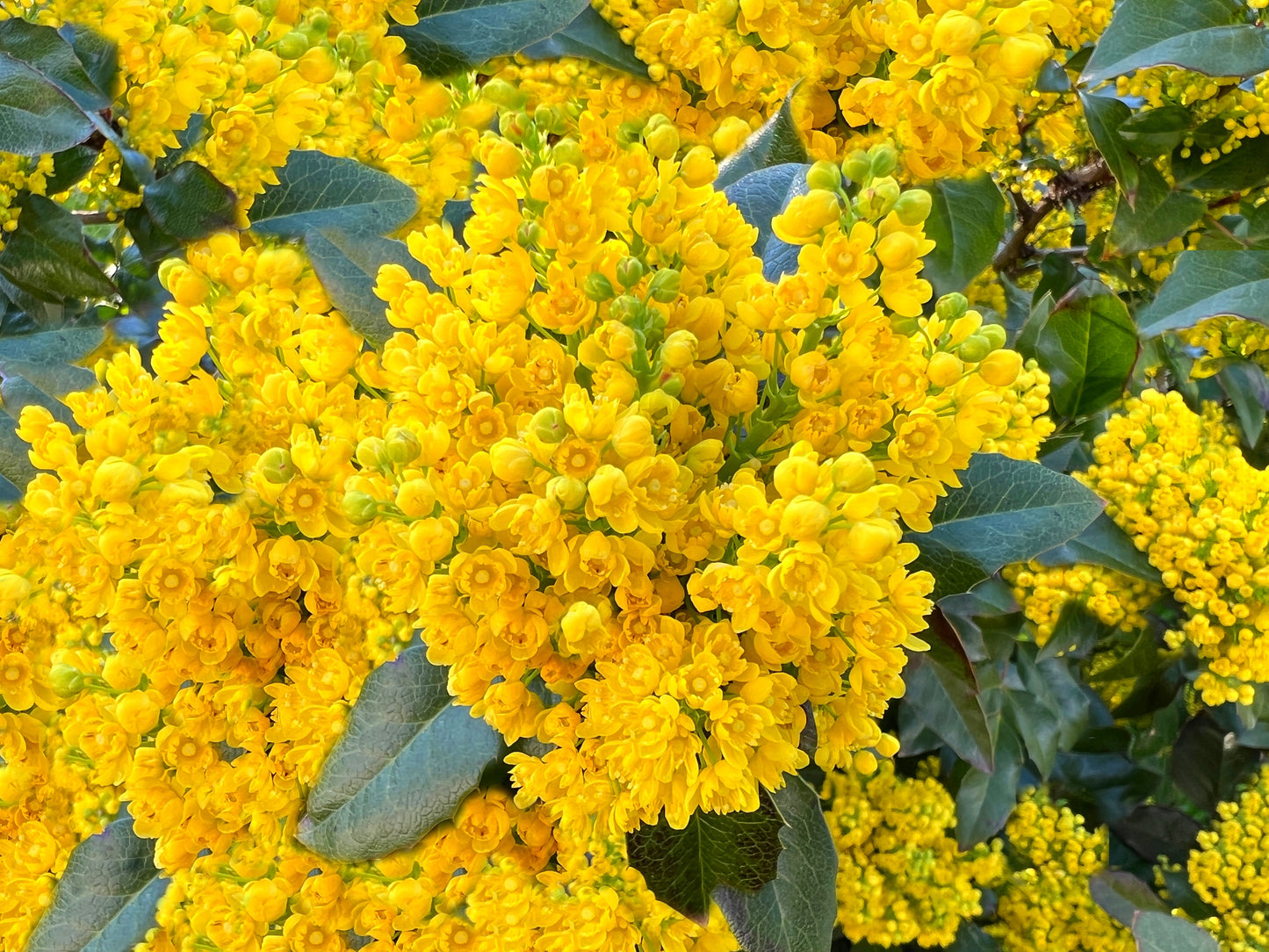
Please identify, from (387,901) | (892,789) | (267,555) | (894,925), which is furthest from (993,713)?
(267,555)

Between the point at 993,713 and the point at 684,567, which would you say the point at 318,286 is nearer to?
the point at 684,567

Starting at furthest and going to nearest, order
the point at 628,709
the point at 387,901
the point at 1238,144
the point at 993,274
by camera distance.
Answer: the point at 993,274 < the point at 1238,144 < the point at 387,901 < the point at 628,709

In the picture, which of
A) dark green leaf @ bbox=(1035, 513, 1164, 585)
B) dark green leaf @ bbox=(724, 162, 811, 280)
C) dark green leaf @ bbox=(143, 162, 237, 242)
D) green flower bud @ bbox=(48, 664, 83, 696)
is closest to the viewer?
green flower bud @ bbox=(48, 664, 83, 696)

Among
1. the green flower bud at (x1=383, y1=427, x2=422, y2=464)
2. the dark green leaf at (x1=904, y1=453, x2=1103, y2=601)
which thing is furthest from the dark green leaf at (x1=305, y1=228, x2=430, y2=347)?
the dark green leaf at (x1=904, y1=453, x2=1103, y2=601)

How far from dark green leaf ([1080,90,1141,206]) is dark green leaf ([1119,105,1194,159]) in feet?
0.04

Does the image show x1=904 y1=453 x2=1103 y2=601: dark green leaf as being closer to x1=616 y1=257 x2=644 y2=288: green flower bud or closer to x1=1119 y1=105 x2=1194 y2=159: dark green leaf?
x1=616 y1=257 x2=644 y2=288: green flower bud

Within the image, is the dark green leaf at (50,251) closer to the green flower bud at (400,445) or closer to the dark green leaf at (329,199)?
the dark green leaf at (329,199)

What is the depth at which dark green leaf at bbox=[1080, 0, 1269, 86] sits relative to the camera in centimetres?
83

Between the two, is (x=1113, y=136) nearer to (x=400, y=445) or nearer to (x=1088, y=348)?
(x=1088, y=348)

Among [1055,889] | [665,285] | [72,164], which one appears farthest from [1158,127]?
[72,164]

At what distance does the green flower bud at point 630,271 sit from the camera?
490mm

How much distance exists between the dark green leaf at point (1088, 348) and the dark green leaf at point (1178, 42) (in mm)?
224

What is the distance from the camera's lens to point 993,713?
1.02 metres

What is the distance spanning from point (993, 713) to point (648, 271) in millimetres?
738
